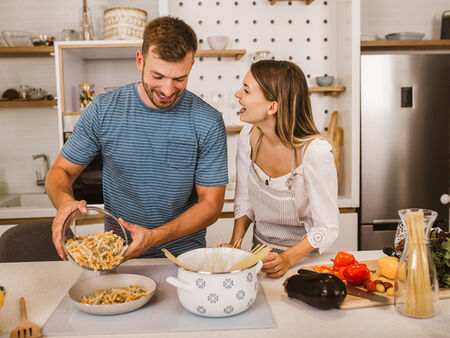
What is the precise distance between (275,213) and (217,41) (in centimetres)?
164

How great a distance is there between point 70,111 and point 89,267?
2190 mm

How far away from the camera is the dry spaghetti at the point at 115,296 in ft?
3.43

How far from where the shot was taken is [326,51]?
10.5 feet

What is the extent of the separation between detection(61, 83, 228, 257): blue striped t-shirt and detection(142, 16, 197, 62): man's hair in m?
0.24

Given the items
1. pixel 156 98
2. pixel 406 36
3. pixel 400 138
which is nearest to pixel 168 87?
pixel 156 98

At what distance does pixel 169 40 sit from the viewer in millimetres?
1400

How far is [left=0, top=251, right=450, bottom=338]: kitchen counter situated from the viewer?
0.93 metres

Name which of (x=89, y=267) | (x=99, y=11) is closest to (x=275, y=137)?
(x=89, y=267)

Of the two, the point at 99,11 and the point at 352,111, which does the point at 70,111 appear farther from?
the point at 352,111

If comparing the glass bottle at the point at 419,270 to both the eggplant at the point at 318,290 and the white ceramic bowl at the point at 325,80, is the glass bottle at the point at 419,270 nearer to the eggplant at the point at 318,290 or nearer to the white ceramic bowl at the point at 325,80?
the eggplant at the point at 318,290

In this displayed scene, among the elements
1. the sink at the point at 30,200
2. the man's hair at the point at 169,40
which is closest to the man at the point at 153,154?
the man's hair at the point at 169,40

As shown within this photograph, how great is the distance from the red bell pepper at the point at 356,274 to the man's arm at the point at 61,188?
72 centimetres

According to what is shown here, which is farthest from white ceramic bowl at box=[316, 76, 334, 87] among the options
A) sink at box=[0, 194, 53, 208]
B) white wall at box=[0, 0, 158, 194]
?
sink at box=[0, 194, 53, 208]

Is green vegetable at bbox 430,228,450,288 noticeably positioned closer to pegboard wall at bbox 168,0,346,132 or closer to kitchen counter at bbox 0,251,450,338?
kitchen counter at bbox 0,251,450,338
